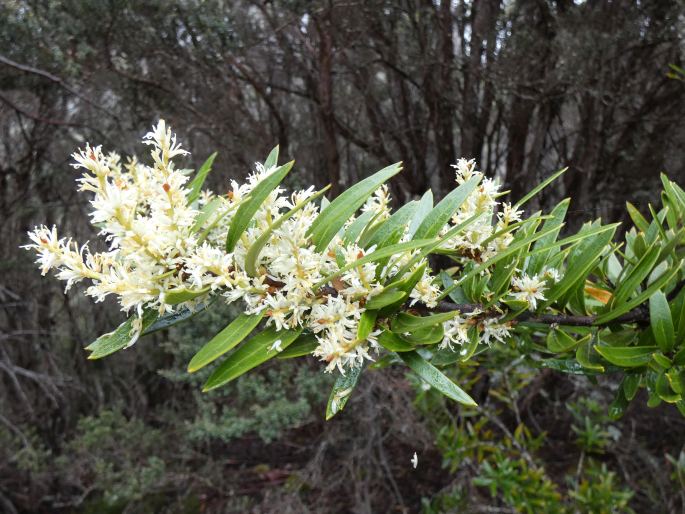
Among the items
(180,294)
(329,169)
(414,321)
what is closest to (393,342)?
(414,321)

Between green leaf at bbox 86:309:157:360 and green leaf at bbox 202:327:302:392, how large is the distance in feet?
0.38

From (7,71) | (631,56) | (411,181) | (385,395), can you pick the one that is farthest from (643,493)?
(7,71)

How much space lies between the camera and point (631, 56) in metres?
3.22

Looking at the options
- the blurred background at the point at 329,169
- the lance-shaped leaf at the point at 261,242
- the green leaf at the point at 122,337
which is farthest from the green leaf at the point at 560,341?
the blurred background at the point at 329,169

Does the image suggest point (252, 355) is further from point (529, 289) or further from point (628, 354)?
point (628, 354)

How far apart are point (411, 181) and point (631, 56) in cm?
153

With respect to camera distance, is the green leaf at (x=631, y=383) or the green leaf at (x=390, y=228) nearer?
the green leaf at (x=390, y=228)

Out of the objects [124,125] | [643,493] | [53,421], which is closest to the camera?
[643,493]

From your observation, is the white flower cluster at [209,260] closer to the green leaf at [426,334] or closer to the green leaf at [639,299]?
the green leaf at [426,334]

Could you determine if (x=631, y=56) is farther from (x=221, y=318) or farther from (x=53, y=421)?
(x=53, y=421)

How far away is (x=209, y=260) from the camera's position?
2.05 ft

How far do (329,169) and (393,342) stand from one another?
282cm

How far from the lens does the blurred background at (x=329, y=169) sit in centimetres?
284

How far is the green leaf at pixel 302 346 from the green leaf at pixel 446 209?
0.21 m
